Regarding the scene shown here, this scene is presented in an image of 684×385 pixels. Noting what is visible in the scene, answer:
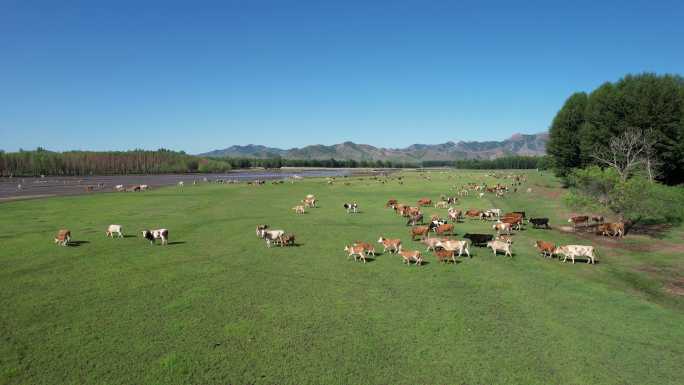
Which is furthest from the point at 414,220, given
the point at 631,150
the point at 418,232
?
the point at 631,150

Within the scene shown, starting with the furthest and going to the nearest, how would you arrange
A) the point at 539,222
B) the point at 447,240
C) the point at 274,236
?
the point at 539,222 → the point at 274,236 → the point at 447,240

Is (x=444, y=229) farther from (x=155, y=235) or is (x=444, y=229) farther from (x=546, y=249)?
(x=155, y=235)

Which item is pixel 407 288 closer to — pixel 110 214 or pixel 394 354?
pixel 394 354

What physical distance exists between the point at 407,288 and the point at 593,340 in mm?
6621

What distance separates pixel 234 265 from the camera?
758 inches

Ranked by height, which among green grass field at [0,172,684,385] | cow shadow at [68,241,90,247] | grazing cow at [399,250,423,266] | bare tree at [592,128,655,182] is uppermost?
bare tree at [592,128,655,182]

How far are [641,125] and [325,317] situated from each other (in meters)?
52.8

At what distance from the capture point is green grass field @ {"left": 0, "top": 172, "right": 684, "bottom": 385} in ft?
32.8

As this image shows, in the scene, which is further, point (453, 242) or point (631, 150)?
point (631, 150)

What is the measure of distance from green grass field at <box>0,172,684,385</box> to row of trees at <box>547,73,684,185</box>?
26815 mm

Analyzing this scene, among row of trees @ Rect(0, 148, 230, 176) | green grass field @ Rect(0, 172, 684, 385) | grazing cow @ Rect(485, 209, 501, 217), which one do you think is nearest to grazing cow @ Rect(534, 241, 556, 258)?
green grass field @ Rect(0, 172, 684, 385)

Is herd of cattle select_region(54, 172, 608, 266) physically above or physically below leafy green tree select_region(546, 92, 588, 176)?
below

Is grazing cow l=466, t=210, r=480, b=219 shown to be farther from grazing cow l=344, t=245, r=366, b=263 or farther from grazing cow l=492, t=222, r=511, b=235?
grazing cow l=344, t=245, r=366, b=263

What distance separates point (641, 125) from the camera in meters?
46.8
